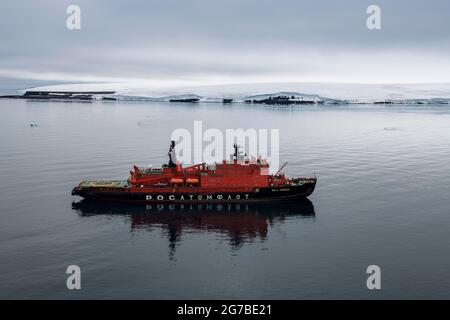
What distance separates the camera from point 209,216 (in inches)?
2074

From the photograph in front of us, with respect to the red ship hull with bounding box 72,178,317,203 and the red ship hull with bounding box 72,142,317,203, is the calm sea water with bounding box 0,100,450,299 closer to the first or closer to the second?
the red ship hull with bounding box 72,178,317,203

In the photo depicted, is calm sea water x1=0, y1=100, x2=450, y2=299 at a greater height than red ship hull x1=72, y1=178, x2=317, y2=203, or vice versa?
red ship hull x1=72, y1=178, x2=317, y2=203

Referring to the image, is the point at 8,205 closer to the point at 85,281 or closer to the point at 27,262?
the point at 27,262

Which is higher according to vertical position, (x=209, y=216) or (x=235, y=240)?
(x=209, y=216)

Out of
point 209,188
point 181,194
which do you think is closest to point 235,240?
point 209,188

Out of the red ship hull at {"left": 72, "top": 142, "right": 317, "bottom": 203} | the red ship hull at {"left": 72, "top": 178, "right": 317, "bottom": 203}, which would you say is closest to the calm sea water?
the red ship hull at {"left": 72, "top": 178, "right": 317, "bottom": 203}

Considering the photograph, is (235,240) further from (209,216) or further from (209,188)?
(209,188)

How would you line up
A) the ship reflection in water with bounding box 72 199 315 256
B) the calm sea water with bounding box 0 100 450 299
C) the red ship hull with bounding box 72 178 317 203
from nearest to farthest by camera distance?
the calm sea water with bounding box 0 100 450 299
the ship reflection in water with bounding box 72 199 315 256
the red ship hull with bounding box 72 178 317 203

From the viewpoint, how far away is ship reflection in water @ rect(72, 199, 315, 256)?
46.9m

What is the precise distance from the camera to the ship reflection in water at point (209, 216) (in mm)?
46859

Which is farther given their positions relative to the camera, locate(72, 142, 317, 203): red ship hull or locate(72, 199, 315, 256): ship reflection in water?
locate(72, 142, 317, 203): red ship hull

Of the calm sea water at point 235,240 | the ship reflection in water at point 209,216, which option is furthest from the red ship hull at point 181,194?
the calm sea water at point 235,240

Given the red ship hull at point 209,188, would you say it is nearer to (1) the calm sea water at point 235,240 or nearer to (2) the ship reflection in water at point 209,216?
(2) the ship reflection in water at point 209,216
